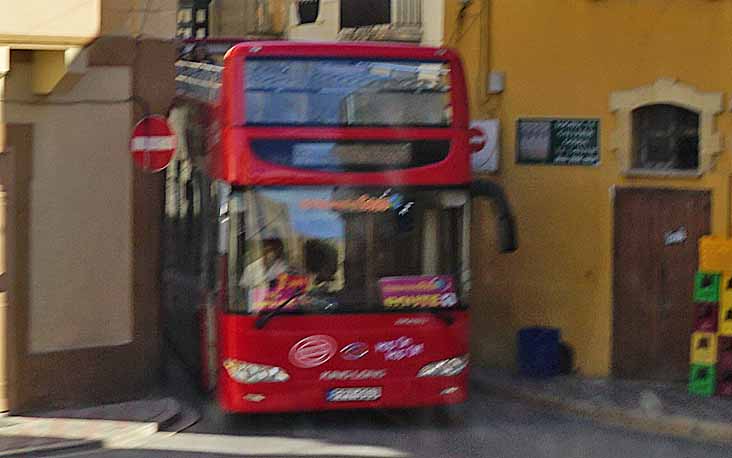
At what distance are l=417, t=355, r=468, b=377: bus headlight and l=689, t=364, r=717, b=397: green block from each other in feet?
10.8

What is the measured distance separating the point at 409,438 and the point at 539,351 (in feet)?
11.6

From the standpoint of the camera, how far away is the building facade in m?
12.0

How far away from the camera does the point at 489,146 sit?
50.6 ft

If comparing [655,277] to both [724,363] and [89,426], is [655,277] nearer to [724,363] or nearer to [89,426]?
[724,363]

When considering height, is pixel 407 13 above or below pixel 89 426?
above

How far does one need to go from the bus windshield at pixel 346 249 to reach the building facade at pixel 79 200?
2244 mm

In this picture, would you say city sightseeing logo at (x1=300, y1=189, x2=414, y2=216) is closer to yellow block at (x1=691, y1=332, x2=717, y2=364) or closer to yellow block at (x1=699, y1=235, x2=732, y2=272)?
yellow block at (x1=699, y1=235, x2=732, y2=272)

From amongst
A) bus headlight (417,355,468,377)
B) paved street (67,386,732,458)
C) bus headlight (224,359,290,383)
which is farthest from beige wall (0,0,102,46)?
bus headlight (417,355,468,377)

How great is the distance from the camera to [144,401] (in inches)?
513

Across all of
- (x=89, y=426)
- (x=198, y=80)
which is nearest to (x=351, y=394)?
(x=89, y=426)

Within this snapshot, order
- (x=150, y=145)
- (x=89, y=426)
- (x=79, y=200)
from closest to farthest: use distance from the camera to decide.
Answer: (x=89, y=426), (x=150, y=145), (x=79, y=200)

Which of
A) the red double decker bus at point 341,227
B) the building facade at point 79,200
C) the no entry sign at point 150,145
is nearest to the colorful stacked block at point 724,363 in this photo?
the red double decker bus at point 341,227

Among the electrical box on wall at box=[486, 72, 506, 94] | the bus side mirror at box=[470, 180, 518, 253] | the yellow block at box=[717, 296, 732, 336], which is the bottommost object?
the yellow block at box=[717, 296, 732, 336]

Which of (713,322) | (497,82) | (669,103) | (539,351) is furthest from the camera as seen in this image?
(497,82)
